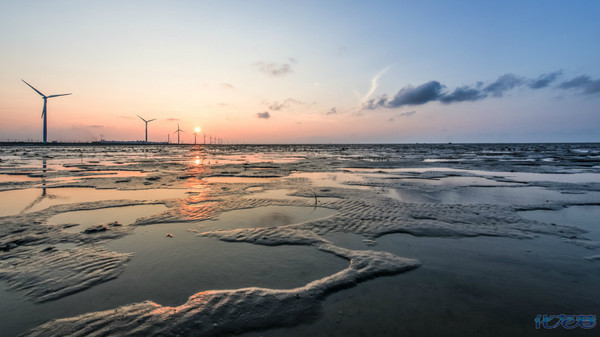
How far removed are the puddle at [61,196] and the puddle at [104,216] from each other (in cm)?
194

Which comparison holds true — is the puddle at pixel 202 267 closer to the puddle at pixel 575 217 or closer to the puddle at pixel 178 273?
the puddle at pixel 178 273

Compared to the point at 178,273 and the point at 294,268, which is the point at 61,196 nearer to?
the point at 178,273

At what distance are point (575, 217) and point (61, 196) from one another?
73.1ft

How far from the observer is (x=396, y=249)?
7.06 meters

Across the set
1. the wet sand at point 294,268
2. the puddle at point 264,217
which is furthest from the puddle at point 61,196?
the puddle at point 264,217

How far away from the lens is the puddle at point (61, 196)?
11309 millimetres

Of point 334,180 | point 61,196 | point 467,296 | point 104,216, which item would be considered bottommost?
point 467,296

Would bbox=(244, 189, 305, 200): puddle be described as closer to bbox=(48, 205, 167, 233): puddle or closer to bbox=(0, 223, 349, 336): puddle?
bbox=(48, 205, 167, 233): puddle

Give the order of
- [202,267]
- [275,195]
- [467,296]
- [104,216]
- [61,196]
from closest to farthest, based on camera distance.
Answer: [467,296]
[202,267]
[104,216]
[61,196]
[275,195]

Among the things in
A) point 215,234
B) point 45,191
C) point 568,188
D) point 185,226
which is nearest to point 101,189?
point 45,191

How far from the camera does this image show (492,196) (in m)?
13.9

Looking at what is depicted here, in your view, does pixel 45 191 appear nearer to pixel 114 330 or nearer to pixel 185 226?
pixel 185 226

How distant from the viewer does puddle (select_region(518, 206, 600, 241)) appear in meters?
8.79

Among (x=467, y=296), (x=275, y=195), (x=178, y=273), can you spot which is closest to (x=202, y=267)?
(x=178, y=273)
